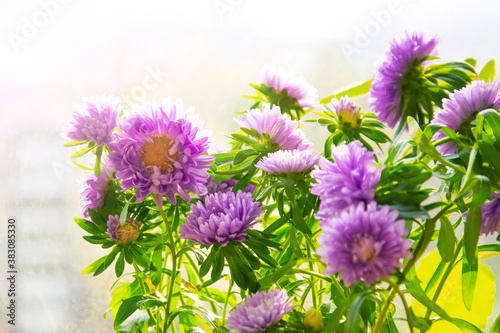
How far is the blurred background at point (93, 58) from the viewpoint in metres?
1.36

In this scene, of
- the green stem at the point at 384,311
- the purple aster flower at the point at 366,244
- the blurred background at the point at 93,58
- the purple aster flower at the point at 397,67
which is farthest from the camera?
the blurred background at the point at 93,58

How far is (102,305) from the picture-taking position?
1.41 meters

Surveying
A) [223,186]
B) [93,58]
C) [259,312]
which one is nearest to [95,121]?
[223,186]

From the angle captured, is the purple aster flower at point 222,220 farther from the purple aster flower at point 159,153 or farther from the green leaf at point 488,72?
the green leaf at point 488,72

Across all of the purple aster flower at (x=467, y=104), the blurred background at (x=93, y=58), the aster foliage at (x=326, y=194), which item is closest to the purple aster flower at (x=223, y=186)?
the aster foliage at (x=326, y=194)

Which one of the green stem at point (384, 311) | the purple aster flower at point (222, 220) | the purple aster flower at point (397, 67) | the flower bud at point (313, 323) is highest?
the purple aster flower at point (397, 67)

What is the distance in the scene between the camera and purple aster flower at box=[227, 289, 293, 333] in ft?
1.74

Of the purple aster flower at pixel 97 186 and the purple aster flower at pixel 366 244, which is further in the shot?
the purple aster flower at pixel 97 186

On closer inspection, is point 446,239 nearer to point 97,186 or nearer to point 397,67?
point 397,67

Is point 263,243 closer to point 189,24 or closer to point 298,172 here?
point 298,172

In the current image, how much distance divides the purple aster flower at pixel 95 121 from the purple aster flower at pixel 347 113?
0.28 metres

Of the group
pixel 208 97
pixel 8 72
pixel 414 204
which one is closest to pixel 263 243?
pixel 414 204

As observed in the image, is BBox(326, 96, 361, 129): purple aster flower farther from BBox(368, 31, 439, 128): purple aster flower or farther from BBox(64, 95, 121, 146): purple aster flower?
BBox(64, 95, 121, 146): purple aster flower

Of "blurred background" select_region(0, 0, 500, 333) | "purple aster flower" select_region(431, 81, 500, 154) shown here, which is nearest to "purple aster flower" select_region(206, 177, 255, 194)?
"purple aster flower" select_region(431, 81, 500, 154)
